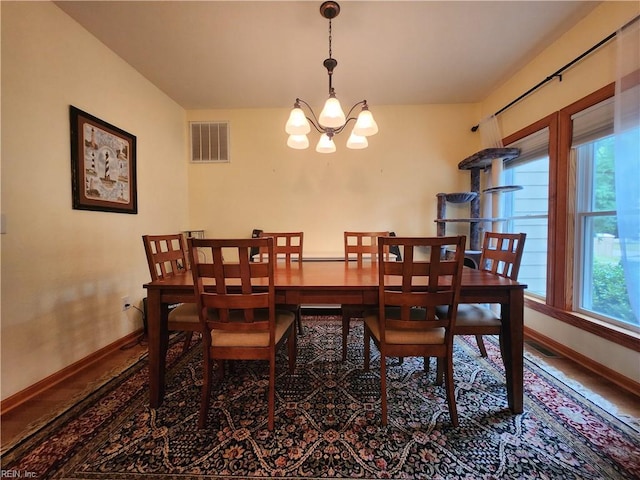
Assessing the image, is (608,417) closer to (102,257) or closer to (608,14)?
(608,14)

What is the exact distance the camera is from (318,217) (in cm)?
337

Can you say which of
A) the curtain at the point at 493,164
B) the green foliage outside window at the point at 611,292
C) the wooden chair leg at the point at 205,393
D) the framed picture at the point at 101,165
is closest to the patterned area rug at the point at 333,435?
the wooden chair leg at the point at 205,393

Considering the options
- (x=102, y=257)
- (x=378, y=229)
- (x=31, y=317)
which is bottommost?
(x=31, y=317)

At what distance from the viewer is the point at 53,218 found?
1.72 metres

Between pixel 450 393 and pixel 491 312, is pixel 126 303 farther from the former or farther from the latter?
pixel 491 312

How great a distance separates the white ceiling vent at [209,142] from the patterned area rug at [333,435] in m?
2.62

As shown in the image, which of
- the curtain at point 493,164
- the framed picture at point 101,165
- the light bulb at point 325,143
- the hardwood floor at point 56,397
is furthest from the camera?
the curtain at point 493,164

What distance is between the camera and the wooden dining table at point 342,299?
1365mm

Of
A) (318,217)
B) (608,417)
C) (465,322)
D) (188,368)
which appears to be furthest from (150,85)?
(608,417)

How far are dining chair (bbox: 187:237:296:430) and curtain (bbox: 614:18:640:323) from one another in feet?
6.89

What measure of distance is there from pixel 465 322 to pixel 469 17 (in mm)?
2152

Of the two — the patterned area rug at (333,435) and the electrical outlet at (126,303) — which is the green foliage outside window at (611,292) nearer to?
the patterned area rug at (333,435)

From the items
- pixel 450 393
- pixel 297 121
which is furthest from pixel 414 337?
pixel 297 121

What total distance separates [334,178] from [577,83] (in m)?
2.30
